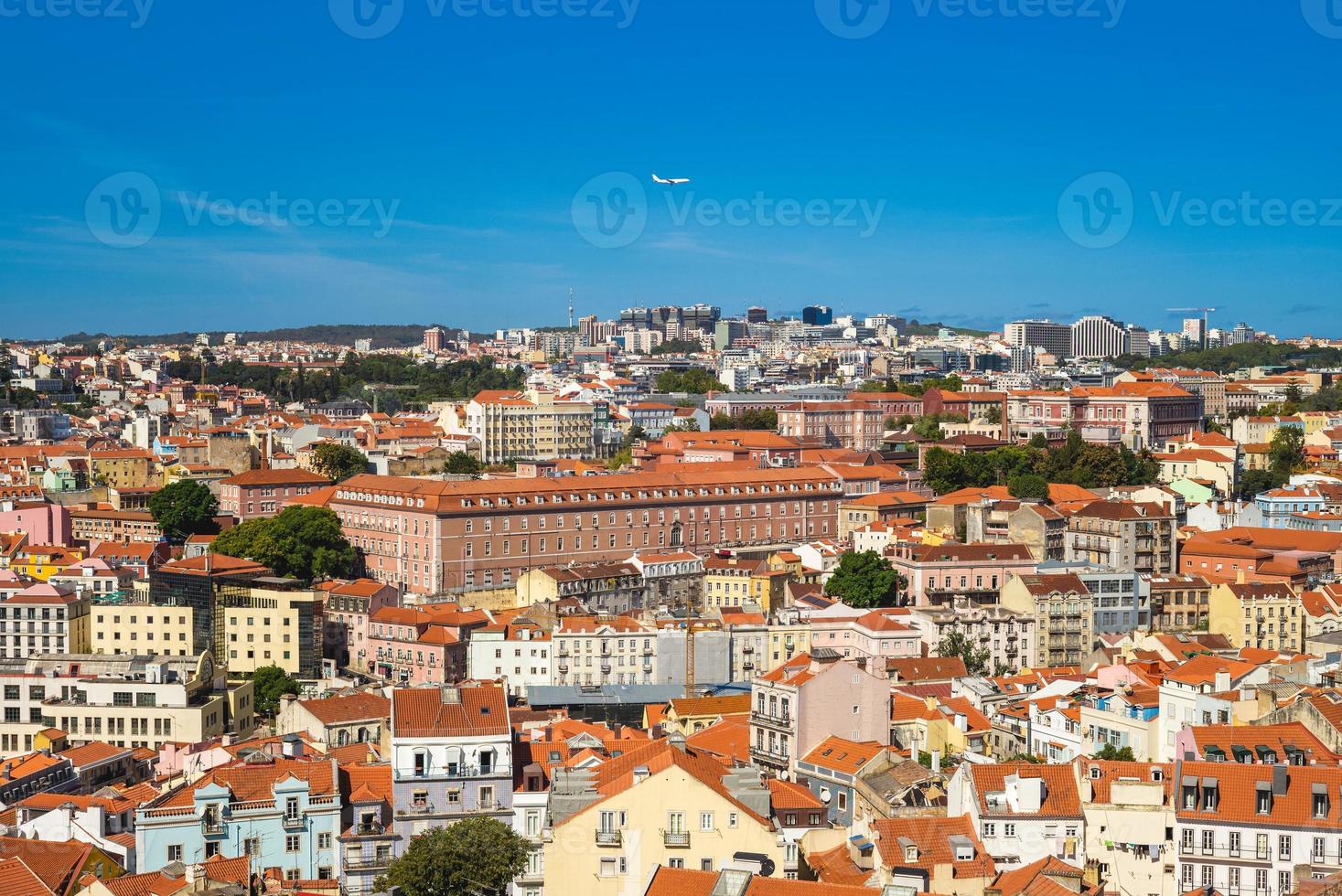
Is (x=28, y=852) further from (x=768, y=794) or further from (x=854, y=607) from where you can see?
(x=854, y=607)

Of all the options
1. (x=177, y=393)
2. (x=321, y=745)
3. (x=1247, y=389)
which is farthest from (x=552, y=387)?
(x=321, y=745)

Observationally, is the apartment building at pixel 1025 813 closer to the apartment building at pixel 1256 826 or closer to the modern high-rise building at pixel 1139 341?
the apartment building at pixel 1256 826

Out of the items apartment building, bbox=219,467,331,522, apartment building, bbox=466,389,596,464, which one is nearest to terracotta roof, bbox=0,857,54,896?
apartment building, bbox=219,467,331,522

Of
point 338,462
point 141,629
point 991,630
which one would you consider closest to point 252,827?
point 141,629

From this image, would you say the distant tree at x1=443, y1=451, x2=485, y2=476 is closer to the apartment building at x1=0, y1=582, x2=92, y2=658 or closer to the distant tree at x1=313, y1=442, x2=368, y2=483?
the distant tree at x1=313, y1=442, x2=368, y2=483

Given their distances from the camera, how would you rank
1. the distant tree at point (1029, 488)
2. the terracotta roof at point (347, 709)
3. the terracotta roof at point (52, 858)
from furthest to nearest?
1. the distant tree at point (1029, 488)
2. the terracotta roof at point (347, 709)
3. the terracotta roof at point (52, 858)

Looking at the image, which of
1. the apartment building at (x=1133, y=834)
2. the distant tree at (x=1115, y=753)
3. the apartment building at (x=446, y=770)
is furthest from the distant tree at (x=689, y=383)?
the apartment building at (x=1133, y=834)
